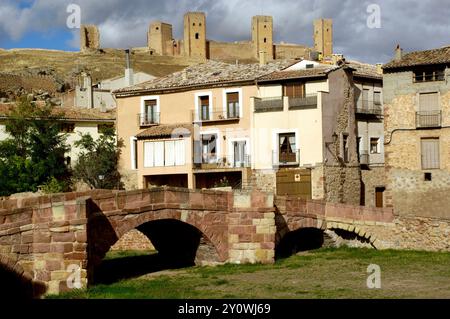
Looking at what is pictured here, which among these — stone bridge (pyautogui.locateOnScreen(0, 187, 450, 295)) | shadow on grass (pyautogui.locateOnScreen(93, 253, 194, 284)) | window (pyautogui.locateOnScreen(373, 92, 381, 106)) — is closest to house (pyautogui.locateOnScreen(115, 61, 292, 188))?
window (pyautogui.locateOnScreen(373, 92, 381, 106))

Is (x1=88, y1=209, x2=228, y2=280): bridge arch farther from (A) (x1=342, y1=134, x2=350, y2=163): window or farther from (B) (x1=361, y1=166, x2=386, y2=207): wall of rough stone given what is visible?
(B) (x1=361, y1=166, x2=386, y2=207): wall of rough stone

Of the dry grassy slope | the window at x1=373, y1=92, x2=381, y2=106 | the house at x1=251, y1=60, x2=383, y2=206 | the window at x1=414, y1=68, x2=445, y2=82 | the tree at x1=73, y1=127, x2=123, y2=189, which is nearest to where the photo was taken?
the window at x1=414, y1=68, x2=445, y2=82

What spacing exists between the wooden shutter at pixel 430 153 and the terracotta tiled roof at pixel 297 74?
23.7ft

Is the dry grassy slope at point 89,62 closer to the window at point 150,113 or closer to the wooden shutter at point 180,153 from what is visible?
the window at point 150,113

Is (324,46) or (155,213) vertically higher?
(324,46)

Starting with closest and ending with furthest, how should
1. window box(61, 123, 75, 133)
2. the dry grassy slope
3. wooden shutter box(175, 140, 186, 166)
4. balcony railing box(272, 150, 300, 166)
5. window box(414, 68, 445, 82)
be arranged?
window box(414, 68, 445, 82)
balcony railing box(272, 150, 300, 166)
wooden shutter box(175, 140, 186, 166)
window box(61, 123, 75, 133)
the dry grassy slope

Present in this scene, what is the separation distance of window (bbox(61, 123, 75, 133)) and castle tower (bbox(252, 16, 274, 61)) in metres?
59.6

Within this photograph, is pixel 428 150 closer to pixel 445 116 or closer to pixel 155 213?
pixel 445 116

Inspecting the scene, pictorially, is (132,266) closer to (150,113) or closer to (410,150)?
(410,150)

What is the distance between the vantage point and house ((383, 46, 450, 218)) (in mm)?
34656

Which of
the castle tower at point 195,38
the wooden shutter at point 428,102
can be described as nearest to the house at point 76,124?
the wooden shutter at point 428,102
